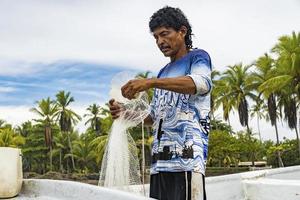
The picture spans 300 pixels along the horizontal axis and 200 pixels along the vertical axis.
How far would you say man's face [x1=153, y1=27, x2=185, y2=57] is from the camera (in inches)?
86.6

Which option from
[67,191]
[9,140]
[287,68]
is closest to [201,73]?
[67,191]

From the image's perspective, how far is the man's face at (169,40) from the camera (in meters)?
2.20

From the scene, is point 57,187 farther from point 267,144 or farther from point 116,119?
point 267,144

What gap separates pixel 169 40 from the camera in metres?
2.20

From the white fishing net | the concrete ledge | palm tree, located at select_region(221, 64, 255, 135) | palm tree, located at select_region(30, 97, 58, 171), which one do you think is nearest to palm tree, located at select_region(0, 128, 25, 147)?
palm tree, located at select_region(30, 97, 58, 171)

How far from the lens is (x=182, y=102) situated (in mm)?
2115

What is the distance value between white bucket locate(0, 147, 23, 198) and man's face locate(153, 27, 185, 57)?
1.03m

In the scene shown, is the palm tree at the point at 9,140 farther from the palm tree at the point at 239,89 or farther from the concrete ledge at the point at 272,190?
the concrete ledge at the point at 272,190

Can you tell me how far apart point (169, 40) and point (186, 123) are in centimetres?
40

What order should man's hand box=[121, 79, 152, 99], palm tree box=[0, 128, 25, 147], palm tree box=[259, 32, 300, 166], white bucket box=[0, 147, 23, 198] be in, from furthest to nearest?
palm tree box=[0, 128, 25, 147], palm tree box=[259, 32, 300, 166], white bucket box=[0, 147, 23, 198], man's hand box=[121, 79, 152, 99]

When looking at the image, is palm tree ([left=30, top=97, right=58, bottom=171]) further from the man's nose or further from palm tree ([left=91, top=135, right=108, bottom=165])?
the man's nose

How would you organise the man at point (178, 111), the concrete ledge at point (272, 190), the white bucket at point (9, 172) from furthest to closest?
the concrete ledge at point (272, 190) < the white bucket at point (9, 172) < the man at point (178, 111)

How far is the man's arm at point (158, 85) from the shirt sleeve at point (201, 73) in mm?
61

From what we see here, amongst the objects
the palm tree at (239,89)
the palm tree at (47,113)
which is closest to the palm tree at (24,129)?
the palm tree at (47,113)
